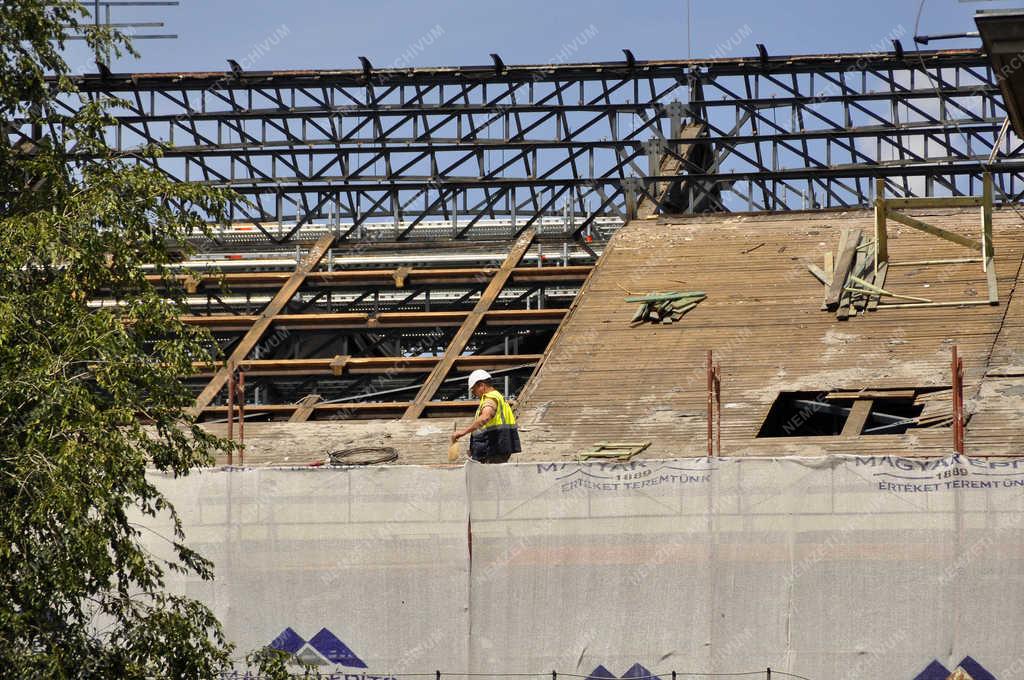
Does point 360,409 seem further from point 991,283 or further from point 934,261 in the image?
point 991,283

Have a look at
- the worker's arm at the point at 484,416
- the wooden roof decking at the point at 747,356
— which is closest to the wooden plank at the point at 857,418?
the wooden roof decking at the point at 747,356

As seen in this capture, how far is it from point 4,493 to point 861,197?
19665 millimetres

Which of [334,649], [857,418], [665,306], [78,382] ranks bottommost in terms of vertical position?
[334,649]

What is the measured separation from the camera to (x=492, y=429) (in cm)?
1639

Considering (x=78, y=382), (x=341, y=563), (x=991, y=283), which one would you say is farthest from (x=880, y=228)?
(x=78, y=382)

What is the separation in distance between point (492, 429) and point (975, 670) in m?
5.35

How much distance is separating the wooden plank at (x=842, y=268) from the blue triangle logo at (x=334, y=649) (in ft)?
30.0

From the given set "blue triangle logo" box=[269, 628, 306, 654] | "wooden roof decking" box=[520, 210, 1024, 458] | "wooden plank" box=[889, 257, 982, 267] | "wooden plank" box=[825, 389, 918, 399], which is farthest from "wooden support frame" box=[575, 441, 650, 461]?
"wooden plank" box=[889, 257, 982, 267]

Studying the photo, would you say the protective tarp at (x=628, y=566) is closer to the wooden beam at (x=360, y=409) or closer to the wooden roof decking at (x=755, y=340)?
the wooden roof decking at (x=755, y=340)

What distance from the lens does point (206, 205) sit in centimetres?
1272

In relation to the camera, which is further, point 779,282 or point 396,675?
point 779,282

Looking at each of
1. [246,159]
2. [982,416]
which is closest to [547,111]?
[246,159]

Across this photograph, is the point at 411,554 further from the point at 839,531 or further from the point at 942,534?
the point at 942,534

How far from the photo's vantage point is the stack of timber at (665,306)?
72.1 ft
